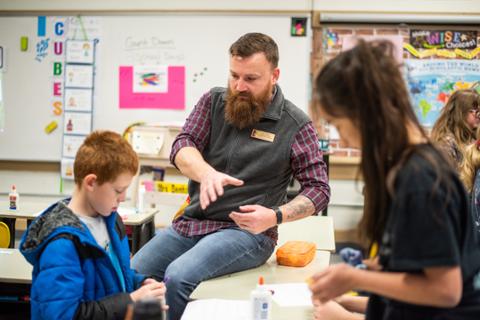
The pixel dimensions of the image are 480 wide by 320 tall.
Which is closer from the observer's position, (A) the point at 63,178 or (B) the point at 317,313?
(B) the point at 317,313

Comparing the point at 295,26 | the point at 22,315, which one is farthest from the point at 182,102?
the point at 22,315

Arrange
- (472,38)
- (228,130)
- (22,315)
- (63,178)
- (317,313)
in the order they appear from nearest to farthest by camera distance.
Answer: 1. (317,313)
2. (228,130)
3. (22,315)
4. (472,38)
5. (63,178)

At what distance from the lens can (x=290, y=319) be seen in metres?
1.68

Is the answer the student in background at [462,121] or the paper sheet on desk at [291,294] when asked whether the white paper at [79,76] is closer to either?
the student in background at [462,121]

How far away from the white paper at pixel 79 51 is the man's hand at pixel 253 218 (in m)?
3.35

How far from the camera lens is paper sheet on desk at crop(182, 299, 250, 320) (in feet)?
5.38

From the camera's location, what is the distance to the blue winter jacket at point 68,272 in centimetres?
140

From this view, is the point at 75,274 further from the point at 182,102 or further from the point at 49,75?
the point at 49,75

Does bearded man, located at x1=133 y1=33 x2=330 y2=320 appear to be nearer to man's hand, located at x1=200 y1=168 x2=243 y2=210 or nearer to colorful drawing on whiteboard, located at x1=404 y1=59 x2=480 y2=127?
man's hand, located at x1=200 y1=168 x2=243 y2=210

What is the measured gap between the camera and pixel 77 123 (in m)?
4.86

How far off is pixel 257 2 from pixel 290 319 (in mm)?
3566

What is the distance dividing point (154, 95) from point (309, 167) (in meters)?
2.83

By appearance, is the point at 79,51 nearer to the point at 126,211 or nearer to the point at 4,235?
the point at 126,211

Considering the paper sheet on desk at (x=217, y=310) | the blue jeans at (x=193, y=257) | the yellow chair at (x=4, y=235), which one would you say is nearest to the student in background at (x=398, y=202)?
the paper sheet on desk at (x=217, y=310)
